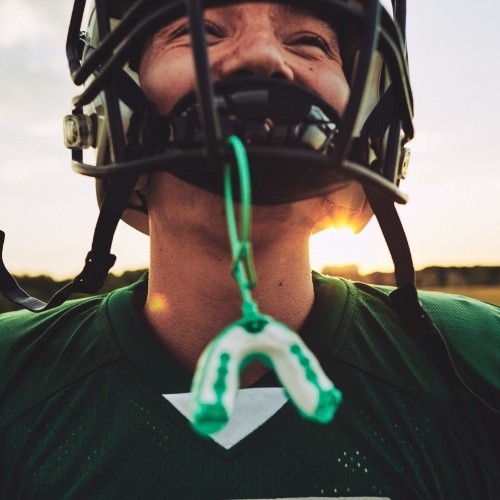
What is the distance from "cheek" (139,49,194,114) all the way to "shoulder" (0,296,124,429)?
0.73 meters

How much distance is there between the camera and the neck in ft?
5.46

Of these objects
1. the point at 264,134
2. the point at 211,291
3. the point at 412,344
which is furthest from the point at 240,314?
the point at 264,134

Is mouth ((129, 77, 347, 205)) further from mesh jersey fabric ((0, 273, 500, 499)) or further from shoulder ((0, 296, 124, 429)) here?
shoulder ((0, 296, 124, 429))

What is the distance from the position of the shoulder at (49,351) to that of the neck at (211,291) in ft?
0.69

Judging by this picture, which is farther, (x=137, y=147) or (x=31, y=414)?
(x=31, y=414)

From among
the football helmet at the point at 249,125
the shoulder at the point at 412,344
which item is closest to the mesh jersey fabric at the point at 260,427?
the shoulder at the point at 412,344

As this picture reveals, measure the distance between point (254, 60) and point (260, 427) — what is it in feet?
3.20

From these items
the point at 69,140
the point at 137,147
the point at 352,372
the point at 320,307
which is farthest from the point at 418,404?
the point at 69,140

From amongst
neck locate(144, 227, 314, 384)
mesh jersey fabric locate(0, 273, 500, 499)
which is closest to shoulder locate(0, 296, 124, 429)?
mesh jersey fabric locate(0, 273, 500, 499)

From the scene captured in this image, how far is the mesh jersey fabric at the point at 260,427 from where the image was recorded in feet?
4.69

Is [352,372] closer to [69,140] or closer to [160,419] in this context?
[160,419]

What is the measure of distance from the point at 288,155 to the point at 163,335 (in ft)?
2.99

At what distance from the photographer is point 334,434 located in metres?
1.49

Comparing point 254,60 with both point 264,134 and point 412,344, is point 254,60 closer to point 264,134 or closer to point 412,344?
point 264,134
